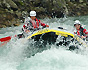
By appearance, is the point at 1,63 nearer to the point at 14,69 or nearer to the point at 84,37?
the point at 14,69

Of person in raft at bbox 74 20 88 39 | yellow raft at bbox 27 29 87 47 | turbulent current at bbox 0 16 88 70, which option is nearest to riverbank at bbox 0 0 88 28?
turbulent current at bbox 0 16 88 70

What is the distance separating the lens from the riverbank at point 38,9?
398 inches

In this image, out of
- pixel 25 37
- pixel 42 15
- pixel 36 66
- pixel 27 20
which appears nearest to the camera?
pixel 36 66

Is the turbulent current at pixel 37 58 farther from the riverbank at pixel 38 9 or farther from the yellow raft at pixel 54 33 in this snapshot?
the riverbank at pixel 38 9

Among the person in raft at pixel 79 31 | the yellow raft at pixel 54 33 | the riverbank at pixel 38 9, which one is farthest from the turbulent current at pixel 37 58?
the riverbank at pixel 38 9

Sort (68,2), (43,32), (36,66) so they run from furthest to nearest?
(68,2) → (43,32) → (36,66)

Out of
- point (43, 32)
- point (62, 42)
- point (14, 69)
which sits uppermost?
point (43, 32)

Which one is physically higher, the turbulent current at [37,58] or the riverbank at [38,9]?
the riverbank at [38,9]

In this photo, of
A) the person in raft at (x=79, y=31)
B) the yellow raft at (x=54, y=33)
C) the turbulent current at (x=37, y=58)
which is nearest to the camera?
the turbulent current at (x=37, y=58)

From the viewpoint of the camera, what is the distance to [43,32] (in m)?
4.91

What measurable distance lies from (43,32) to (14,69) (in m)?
1.46

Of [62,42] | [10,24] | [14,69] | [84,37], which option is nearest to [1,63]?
[14,69]

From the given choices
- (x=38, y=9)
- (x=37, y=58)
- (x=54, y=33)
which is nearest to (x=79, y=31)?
(x=54, y=33)

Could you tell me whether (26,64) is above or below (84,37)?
below
